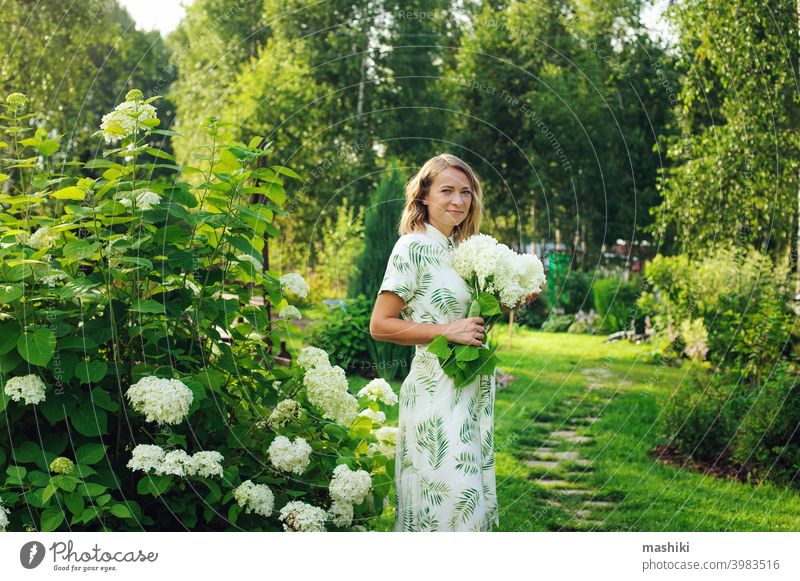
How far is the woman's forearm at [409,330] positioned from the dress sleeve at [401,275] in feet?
0.35

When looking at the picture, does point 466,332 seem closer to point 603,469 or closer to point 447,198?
point 447,198

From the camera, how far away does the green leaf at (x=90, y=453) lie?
109 inches

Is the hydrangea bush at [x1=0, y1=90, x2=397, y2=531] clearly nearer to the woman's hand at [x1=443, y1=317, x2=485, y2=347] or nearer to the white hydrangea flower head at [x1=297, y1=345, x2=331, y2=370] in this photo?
the white hydrangea flower head at [x1=297, y1=345, x2=331, y2=370]

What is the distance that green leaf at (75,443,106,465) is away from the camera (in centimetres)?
276

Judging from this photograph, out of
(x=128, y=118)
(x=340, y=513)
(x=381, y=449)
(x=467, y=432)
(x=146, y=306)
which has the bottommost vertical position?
(x=340, y=513)

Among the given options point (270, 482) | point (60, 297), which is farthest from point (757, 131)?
point (60, 297)

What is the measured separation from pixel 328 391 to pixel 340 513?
1.67 feet

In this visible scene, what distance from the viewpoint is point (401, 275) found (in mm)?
2826

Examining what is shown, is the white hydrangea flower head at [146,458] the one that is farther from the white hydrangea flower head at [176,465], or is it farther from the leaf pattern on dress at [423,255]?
the leaf pattern on dress at [423,255]

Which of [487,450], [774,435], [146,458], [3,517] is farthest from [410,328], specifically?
[774,435]

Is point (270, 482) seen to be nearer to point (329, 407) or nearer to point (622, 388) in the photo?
point (329, 407)

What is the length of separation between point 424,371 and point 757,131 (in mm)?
4795

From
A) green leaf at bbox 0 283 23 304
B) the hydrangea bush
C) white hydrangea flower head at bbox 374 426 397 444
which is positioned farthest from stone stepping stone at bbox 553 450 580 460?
green leaf at bbox 0 283 23 304

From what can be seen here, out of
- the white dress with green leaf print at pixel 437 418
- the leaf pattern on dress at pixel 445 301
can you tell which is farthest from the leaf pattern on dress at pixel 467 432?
the leaf pattern on dress at pixel 445 301
